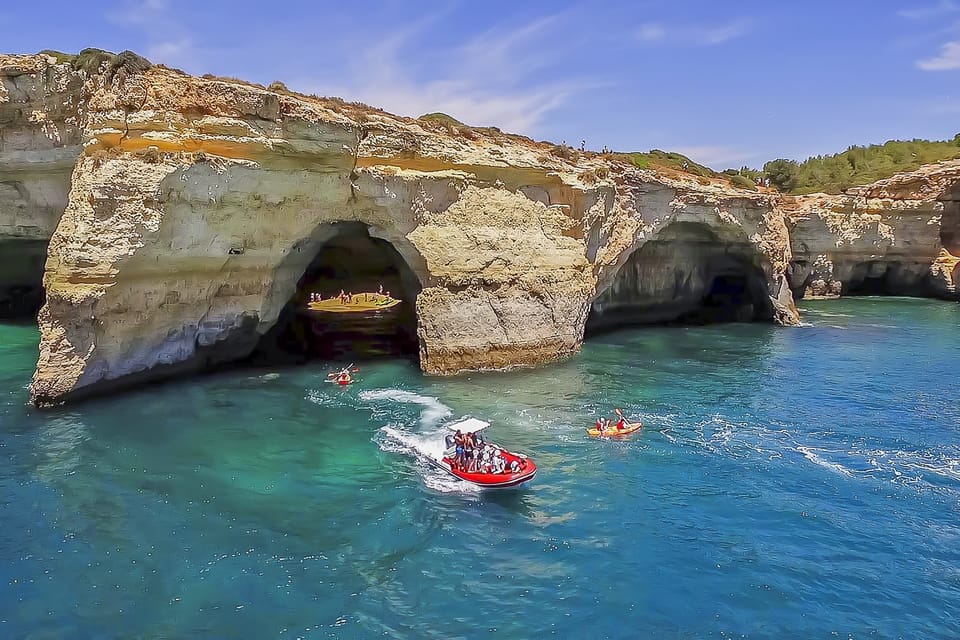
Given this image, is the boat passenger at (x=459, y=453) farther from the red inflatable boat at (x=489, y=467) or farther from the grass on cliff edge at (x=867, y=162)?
the grass on cliff edge at (x=867, y=162)

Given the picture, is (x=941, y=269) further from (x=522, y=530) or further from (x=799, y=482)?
(x=522, y=530)

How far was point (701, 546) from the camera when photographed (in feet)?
44.9

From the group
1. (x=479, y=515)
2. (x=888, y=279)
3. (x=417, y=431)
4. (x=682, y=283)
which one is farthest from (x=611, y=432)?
(x=888, y=279)

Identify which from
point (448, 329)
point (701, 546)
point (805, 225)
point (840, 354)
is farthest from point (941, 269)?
point (701, 546)

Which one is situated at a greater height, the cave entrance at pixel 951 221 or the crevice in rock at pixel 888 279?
the cave entrance at pixel 951 221

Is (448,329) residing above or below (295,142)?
below

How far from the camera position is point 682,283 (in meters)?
44.8

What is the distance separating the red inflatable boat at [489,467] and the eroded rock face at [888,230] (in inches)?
1790

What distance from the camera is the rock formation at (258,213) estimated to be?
21.8 metres

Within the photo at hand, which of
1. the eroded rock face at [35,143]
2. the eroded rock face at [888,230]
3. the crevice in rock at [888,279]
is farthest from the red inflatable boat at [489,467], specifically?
the crevice in rock at [888,279]

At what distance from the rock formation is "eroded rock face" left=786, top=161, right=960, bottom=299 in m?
20.7

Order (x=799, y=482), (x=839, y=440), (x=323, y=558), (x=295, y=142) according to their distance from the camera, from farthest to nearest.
→ 1. (x=295, y=142)
2. (x=839, y=440)
3. (x=799, y=482)
4. (x=323, y=558)

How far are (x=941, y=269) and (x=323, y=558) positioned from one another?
197ft

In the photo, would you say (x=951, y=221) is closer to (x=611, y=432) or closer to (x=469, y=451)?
(x=611, y=432)
